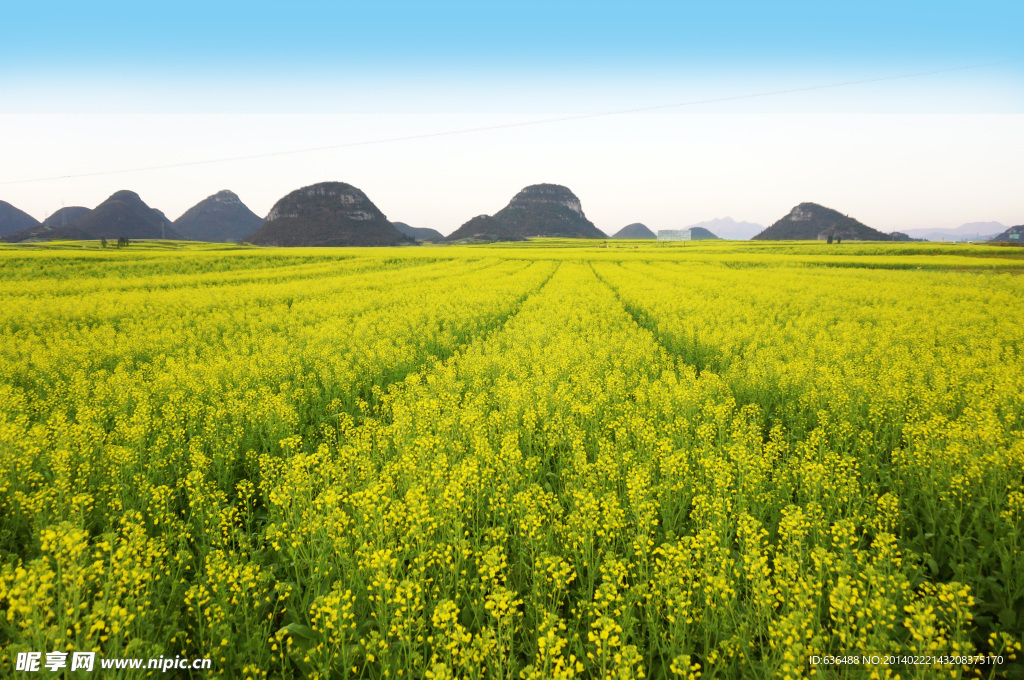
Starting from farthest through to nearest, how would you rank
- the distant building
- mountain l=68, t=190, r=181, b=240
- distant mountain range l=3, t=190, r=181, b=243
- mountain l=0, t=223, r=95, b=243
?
1. mountain l=68, t=190, r=181, b=240
2. distant mountain range l=3, t=190, r=181, b=243
3. mountain l=0, t=223, r=95, b=243
4. the distant building

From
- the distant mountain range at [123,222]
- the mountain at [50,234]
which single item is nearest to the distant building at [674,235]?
the mountain at [50,234]

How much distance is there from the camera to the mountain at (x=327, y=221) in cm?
16225

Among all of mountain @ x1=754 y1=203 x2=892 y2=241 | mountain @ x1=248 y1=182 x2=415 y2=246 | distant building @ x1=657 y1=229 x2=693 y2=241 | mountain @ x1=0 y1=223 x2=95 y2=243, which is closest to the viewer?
distant building @ x1=657 y1=229 x2=693 y2=241

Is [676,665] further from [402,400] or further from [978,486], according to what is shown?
[402,400]

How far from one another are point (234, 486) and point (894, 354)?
1184cm

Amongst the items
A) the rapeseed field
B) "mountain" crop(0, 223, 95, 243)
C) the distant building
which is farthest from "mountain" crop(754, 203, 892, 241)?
"mountain" crop(0, 223, 95, 243)

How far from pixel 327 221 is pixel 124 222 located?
77.7 metres

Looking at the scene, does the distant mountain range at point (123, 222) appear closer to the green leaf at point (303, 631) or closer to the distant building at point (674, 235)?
the distant building at point (674, 235)

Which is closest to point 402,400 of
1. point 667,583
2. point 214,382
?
point 214,382

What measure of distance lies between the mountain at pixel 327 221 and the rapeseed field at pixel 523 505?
163311 mm

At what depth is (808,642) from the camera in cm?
291

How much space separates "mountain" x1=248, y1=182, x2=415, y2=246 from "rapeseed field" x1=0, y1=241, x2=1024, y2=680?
163m

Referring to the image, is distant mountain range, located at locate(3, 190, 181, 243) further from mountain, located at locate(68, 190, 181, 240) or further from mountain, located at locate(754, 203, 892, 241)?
mountain, located at locate(754, 203, 892, 241)

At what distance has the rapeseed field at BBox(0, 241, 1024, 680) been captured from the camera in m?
2.74
